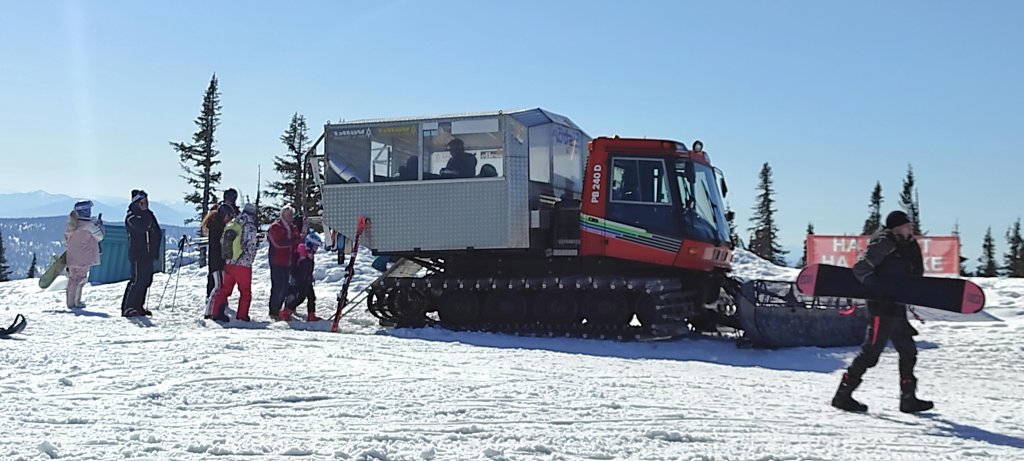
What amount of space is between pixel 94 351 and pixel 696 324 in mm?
8187

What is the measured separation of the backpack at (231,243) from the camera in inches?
507

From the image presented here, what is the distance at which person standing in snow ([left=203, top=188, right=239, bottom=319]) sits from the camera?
1305 centimetres

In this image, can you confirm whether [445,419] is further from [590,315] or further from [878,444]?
[590,315]

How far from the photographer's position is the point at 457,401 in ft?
21.4

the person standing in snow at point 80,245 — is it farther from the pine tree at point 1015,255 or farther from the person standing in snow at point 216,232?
the pine tree at point 1015,255

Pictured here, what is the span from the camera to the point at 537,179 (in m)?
13.8

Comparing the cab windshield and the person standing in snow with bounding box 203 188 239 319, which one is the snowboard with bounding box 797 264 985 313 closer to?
the cab windshield

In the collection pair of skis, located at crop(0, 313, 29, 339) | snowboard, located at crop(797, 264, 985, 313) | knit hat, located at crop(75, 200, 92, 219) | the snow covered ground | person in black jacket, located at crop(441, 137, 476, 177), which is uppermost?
person in black jacket, located at crop(441, 137, 476, 177)

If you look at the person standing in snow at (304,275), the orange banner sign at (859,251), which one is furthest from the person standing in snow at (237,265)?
the orange banner sign at (859,251)

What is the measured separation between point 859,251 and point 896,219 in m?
11.1

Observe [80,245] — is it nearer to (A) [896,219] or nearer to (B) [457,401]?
(B) [457,401]

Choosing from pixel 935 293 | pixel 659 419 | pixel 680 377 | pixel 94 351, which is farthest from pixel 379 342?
pixel 935 293

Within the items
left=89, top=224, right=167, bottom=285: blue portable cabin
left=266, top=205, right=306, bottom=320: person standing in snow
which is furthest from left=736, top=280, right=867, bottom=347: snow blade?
left=89, top=224, right=167, bottom=285: blue portable cabin

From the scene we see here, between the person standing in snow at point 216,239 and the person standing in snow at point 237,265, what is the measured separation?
9cm
